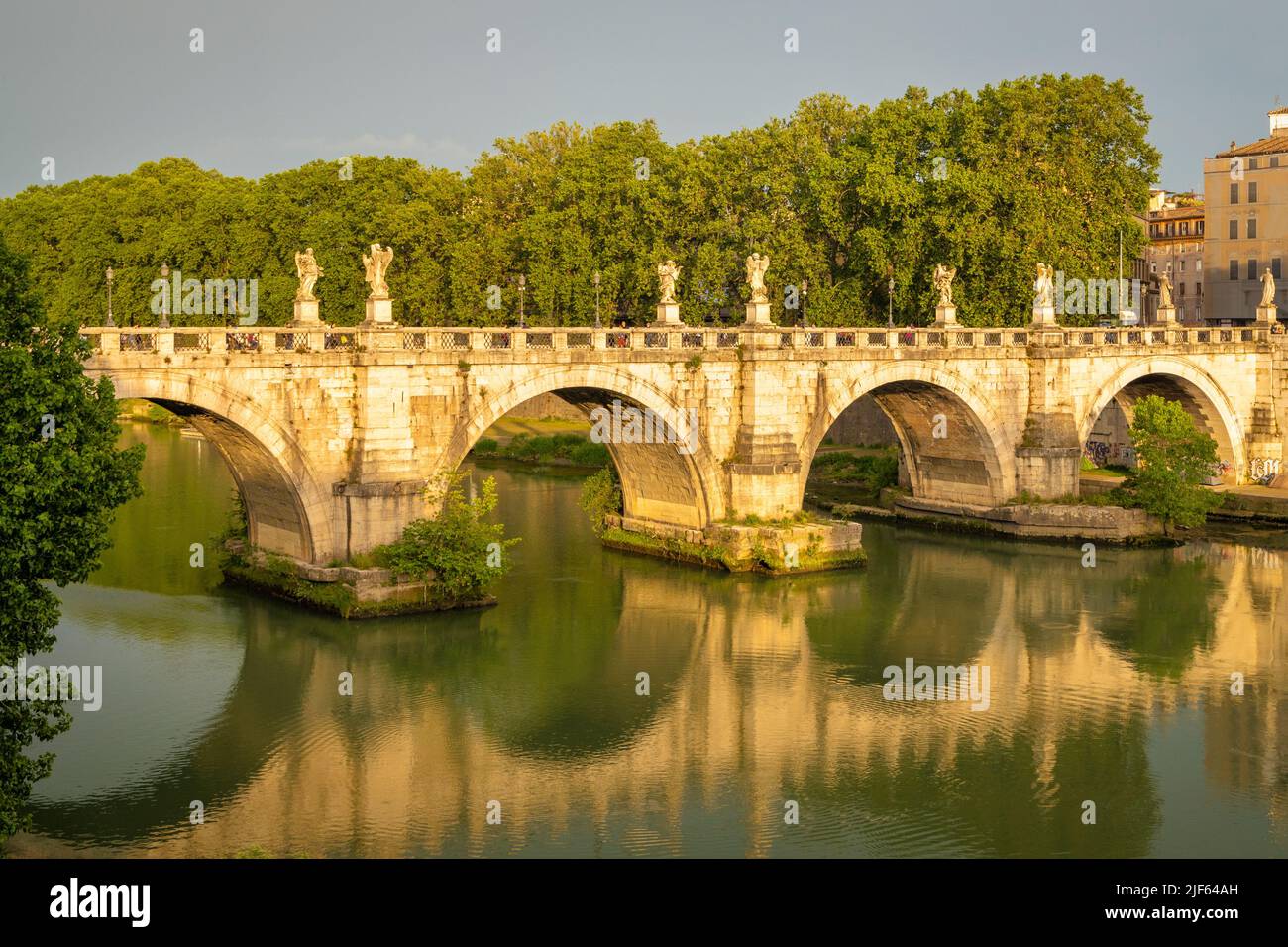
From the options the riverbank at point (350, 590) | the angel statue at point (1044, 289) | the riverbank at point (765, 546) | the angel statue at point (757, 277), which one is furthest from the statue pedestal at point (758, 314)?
the angel statue at point (1044, 289)

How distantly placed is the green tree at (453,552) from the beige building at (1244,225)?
2076 inches

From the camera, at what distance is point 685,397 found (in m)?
41.8

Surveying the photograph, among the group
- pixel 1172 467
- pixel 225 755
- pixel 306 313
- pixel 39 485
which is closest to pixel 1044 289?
pixel 1172 467

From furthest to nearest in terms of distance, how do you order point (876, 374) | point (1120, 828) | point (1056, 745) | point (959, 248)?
point (959, 248)
point (876, 374)
point (1056, 745)
point (1120, 828)

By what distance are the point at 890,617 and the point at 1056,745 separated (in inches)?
402

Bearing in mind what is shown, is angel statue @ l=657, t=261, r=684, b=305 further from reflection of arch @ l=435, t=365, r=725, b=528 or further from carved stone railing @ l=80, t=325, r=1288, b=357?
reflection of arch @ l=435, t=365, r=725, b=528

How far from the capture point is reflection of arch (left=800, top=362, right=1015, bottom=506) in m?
47.9

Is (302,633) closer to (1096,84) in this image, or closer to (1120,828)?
(1120,828)

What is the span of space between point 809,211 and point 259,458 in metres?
32.8

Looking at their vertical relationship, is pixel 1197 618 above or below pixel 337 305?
below

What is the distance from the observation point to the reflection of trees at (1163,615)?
34469mm

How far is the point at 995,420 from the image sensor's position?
163 feet

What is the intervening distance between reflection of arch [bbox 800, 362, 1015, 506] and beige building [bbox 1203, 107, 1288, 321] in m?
32.1

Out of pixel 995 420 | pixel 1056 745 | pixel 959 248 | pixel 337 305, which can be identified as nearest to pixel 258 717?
pixel 1056 745
